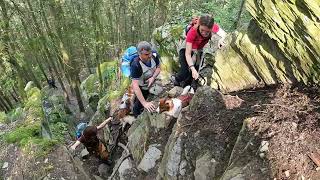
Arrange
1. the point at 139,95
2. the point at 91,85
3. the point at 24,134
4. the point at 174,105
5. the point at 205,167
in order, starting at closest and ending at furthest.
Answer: the point at 205,167 → the point at 139,95 → the point at 174,105 → the point at 24,134 → the point at 91,85

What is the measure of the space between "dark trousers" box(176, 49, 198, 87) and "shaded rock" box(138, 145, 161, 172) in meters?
1.74

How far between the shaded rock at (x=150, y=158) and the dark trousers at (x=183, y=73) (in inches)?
68.5

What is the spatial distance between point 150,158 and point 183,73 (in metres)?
2.02

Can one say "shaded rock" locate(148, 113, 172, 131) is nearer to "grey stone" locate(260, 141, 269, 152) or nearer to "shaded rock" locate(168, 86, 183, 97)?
"shaded rock" locate(168, 86, 183, 97)

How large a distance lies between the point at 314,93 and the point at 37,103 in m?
11.1

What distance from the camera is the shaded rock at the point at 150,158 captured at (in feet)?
23.4

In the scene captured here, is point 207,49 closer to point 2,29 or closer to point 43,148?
point 43,148

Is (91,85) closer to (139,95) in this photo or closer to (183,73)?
(183,73)

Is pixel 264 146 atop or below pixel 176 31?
atop

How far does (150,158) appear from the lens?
721 centimetres

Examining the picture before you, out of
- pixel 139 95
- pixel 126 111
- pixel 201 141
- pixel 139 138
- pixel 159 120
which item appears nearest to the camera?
pixel 201 141

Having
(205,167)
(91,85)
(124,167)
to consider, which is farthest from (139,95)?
(91,85)

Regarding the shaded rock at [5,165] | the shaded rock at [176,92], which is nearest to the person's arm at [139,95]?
the shaded rock at [176,92]

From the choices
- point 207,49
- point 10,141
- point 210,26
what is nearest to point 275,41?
point 210,26
